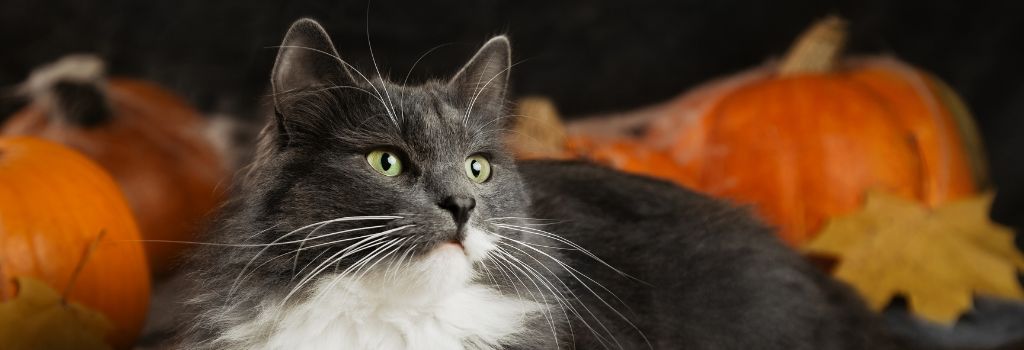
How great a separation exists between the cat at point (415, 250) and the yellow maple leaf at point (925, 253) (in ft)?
2.05

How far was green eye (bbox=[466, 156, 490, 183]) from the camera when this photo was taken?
1.44m

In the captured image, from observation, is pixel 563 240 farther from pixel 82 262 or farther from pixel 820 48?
pixel 820 48

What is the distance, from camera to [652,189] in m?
1.83

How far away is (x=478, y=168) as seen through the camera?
1460 millimetres

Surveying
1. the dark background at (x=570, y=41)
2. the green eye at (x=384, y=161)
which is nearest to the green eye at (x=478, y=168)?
the green eye at (x=384, y=161)

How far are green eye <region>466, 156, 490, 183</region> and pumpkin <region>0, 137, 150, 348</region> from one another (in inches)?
34.2

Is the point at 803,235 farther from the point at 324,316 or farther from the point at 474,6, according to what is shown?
the point at 324,316

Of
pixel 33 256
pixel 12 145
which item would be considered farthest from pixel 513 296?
pixel 12 145

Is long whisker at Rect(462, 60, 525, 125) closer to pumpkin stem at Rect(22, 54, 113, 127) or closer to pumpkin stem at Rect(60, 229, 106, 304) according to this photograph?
pumpkin stem at Rect(60, 229, 106, 304)

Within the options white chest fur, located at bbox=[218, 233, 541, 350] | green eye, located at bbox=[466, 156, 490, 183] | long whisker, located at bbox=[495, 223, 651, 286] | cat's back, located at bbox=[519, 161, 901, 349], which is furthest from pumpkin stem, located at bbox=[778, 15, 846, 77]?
white chest fur, located at bbox=[218, 233, 541, 350]

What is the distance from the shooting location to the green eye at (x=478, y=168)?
1441 mm

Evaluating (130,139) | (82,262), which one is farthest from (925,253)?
(130,139)

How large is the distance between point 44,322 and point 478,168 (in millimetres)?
894

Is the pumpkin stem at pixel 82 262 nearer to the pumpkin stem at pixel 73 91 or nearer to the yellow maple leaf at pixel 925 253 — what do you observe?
the pumpkin stem at pixel 73 91
